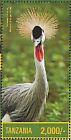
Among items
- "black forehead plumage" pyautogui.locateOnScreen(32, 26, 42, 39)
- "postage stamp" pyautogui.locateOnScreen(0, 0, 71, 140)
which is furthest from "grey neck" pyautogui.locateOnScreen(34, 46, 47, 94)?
"black forehead plumage" pyautogui.locateOnScreen(32, 26, 42, 39)

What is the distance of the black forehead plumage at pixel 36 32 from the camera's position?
3.09 metres

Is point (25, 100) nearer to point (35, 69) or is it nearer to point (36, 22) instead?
point (35, 69)

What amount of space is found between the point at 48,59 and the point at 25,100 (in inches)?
10.2

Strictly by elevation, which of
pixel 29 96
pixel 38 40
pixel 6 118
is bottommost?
pixel 6 118

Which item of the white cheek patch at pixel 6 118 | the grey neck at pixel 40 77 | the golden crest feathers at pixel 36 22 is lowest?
the white cheek patch at pixel 6 118

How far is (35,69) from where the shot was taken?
3121 millimetres

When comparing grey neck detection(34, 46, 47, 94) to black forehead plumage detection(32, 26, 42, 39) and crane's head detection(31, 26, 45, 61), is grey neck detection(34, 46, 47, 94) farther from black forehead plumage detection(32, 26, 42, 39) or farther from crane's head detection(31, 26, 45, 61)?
black forehead plumage detection(32, 26, 42, 39)

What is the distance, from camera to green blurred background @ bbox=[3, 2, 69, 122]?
3117 millimetres

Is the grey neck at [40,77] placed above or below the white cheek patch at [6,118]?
above

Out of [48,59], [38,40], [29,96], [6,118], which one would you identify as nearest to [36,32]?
[38,40]

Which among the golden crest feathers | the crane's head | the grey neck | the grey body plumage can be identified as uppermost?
the golden crest feathers

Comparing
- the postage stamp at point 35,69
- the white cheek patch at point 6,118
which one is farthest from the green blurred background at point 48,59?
the white cheek patch at point 6,118

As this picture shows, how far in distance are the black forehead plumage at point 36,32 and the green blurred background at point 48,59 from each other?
0.13ft

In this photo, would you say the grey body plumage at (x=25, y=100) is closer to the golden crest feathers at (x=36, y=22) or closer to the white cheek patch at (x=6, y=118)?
the white cheek patch at (x=6, y=118)
